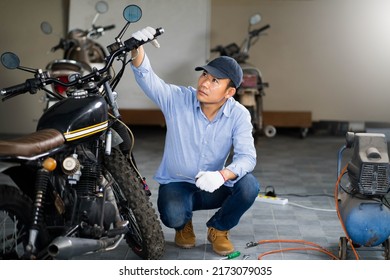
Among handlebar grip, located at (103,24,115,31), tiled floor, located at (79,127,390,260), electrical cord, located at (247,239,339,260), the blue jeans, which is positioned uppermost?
handlebar grip, located at (103,24,115,31)

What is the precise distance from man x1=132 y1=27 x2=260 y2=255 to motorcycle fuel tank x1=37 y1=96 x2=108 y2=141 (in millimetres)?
381

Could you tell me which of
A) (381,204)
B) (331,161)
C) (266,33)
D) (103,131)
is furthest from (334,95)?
(103,131)

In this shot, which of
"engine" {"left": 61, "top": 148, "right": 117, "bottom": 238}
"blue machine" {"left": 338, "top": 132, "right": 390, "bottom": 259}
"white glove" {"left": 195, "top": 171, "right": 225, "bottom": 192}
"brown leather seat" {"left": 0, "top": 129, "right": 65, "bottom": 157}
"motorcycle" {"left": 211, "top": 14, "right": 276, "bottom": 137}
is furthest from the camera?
"motorcycle" {"left": 211, "top": 14, "right": 276, "bottom": 137}

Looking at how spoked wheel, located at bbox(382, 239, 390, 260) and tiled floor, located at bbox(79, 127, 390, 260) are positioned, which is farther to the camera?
tiled floor, located at bbox(79, 127, 390, 260)

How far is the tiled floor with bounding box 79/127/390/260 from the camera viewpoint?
3.23 m

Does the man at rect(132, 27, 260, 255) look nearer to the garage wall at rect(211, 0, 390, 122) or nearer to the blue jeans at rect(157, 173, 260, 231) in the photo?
the blue jeans at rect(157, 173, 260, 231)

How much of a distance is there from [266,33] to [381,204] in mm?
3657

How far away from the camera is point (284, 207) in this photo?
3947mm

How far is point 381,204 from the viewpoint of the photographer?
3.04m

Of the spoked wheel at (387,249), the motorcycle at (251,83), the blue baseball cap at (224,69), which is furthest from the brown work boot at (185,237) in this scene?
the motorcycle at (251,83)

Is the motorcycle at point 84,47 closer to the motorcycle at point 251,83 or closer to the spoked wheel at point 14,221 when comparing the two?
the motorcycle at point 251,83

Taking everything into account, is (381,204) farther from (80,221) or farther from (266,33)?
(266,33)

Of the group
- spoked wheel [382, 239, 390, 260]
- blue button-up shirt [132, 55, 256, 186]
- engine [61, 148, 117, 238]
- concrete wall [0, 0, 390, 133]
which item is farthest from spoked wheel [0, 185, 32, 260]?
concrete wall [0, 0, 390, 133]

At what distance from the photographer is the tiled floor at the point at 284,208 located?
10.6 feet
